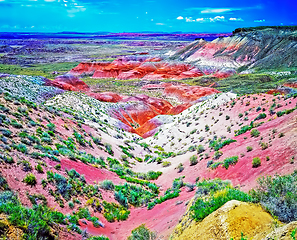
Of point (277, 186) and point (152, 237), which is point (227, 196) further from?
point (152, 237)

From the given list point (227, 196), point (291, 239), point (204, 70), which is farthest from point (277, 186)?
point (204, 70)

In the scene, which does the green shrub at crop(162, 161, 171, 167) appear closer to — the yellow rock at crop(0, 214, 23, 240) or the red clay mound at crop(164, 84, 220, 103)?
the yellow rock at crop(0, 214, 23, 240)

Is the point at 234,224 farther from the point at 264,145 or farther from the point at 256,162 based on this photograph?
the point at 264,145

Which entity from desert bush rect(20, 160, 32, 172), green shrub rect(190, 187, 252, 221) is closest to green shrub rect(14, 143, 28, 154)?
desert bush rect(20, 160, 32, 172)

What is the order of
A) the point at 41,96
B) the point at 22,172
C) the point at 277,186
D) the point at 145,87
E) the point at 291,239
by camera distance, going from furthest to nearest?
1. the point at 145,87
2. the point at 41,96
3. the point at 22,172
4. the point at 277,186
5. the point at 291,239

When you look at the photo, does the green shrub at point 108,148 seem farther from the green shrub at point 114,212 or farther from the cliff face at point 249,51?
the cliff face at point 249,51

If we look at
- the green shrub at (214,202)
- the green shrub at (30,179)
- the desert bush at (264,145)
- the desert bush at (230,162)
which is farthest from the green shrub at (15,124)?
the desert bush at (264,145)

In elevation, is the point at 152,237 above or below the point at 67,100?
below
